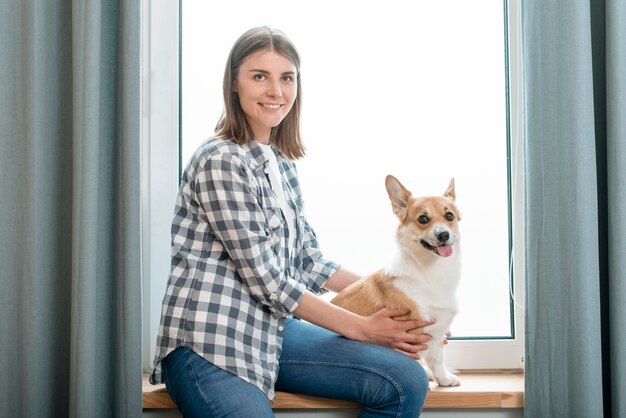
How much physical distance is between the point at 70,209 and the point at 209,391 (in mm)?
666

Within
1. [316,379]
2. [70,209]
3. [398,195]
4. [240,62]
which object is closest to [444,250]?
[398,195]

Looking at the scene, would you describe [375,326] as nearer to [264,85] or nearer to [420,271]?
[420,271]

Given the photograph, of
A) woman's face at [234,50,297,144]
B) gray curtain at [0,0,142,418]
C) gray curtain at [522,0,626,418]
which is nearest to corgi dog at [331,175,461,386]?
gray curtain at [522,0,626,418]

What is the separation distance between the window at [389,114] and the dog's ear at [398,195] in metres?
0.37

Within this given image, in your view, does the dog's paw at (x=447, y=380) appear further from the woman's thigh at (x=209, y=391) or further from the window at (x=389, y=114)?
the woman's thigh at (x=209, y=391)

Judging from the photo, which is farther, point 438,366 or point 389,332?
point 438,366

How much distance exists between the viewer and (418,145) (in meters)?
2.02

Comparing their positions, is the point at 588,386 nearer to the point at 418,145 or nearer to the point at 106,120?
the point at 418,145

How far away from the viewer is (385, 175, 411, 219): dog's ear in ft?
5.37

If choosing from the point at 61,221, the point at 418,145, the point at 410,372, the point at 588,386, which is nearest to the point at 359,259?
the point at 418,145

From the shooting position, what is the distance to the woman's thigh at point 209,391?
1.39 m

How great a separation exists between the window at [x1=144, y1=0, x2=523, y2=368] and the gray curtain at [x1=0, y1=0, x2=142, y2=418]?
333mm

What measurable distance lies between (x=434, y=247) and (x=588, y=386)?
0.51 metres

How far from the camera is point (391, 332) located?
1564 millimetres
